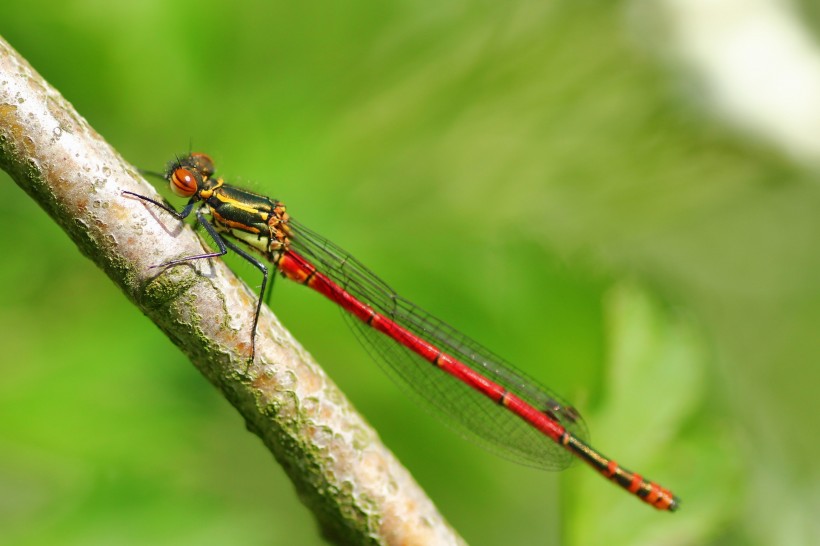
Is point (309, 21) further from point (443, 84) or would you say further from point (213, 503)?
point (213, 503)

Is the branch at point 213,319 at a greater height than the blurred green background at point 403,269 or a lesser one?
lesser

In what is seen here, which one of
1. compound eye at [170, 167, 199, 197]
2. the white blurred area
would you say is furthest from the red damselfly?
the white blurred area

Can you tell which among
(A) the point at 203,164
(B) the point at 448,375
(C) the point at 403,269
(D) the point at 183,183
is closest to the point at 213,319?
(D) the point at 183,183

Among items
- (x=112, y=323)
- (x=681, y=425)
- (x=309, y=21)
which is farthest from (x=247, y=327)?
(x=309, y=21)

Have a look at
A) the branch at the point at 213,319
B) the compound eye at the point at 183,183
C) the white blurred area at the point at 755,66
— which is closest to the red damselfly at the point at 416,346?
the compound eye at the point at 183,183

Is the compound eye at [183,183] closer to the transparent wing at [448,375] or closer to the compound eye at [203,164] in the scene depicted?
the compound eye at [203,164]

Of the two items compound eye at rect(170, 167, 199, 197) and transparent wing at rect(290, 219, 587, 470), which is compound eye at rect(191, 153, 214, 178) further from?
transparent wing at rect(290, 219, 587, 470)
